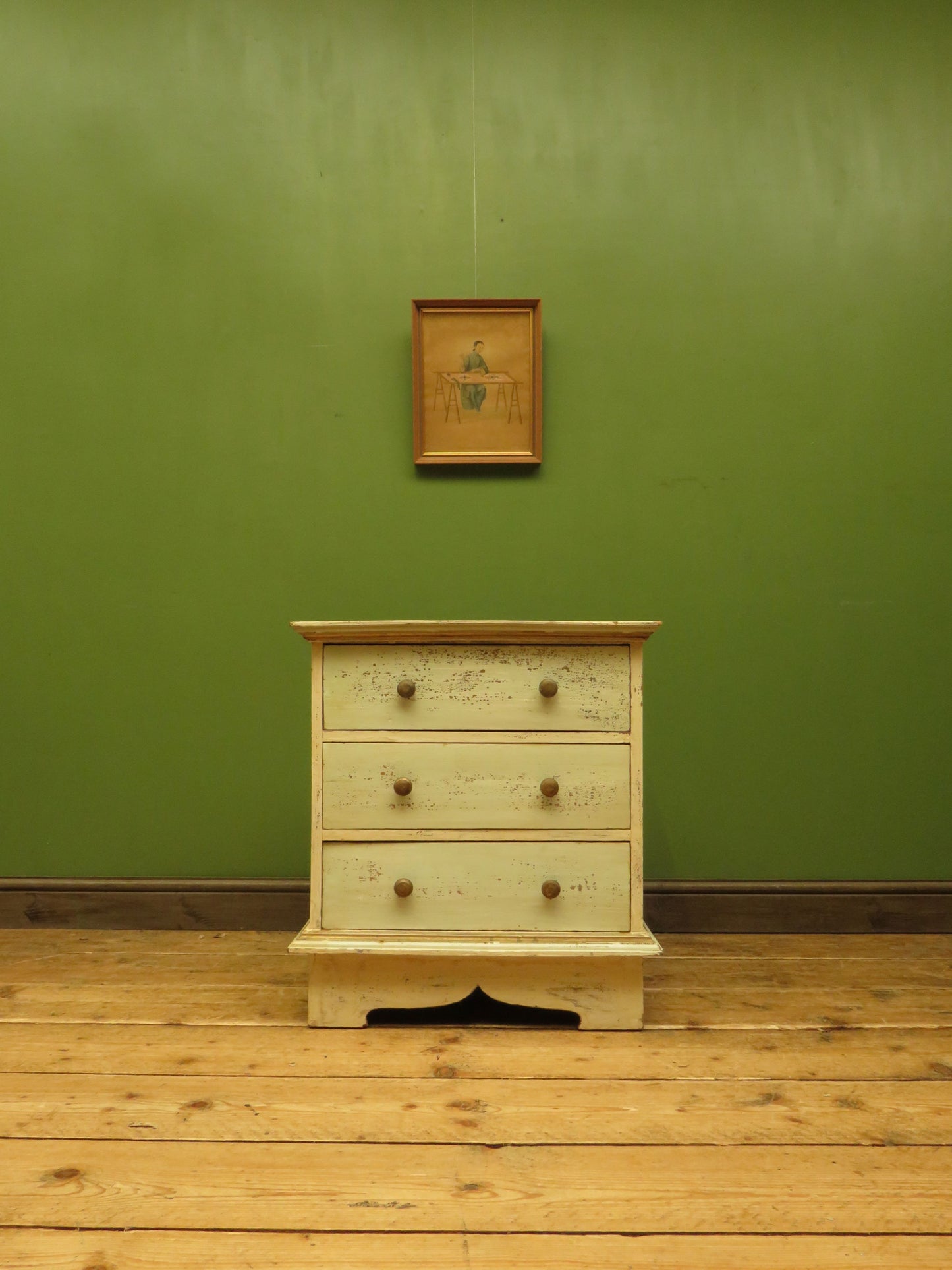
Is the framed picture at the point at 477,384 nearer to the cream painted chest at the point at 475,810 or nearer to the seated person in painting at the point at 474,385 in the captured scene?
the seated person in painting at the point at 474,385

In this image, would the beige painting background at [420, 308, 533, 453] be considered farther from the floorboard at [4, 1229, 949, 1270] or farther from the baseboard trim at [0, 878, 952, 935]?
the floorboard at [4, 1229, 949, 1270]

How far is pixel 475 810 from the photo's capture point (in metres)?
1.60

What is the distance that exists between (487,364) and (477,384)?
60 mm

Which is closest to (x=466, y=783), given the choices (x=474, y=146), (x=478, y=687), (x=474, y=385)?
(x=478, y=687)

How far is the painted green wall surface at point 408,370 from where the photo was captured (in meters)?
2.19

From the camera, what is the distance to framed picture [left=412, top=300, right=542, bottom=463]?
2.17m

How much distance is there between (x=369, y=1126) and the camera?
1.21m

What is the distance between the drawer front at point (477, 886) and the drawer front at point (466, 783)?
0.05 meters

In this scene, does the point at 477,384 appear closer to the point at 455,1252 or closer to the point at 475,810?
the point at 475,810

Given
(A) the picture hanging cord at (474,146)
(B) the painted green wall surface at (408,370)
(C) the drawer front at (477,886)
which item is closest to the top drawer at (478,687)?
(C) the drawer front at (477,886)

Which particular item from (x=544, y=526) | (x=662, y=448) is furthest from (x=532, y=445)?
(x=662, y=448)

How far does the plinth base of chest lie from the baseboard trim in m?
0.59

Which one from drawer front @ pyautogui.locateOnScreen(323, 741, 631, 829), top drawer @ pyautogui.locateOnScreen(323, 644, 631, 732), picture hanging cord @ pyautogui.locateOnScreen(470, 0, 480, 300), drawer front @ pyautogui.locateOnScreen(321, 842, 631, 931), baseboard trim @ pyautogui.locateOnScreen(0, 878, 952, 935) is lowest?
baseboard trim @ pyautogui.locateOnScreen(0, 878, 952, 935)

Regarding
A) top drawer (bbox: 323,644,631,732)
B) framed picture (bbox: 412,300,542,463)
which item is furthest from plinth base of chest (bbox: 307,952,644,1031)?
framed picture (bbox: 412,300,542,463)
